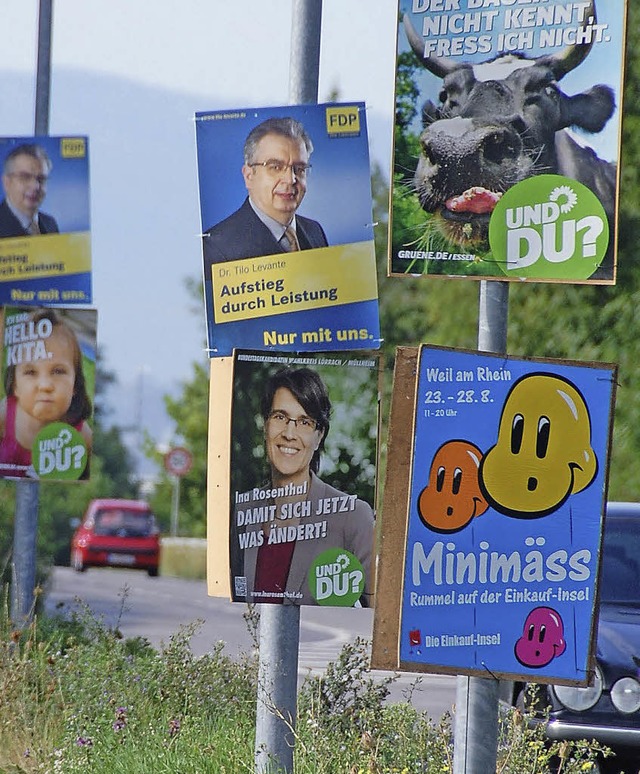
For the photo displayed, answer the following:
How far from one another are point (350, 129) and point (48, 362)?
4.77 meters

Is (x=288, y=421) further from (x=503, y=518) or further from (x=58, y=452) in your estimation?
(x=58, y=452)

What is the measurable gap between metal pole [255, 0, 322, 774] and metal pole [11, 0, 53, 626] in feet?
14.8

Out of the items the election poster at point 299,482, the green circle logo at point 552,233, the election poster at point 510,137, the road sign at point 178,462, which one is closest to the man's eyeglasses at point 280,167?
the election poster at point 299,482

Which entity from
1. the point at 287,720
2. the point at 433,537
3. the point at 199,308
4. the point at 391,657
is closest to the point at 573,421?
the point at 433,537

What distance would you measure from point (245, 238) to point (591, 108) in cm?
175

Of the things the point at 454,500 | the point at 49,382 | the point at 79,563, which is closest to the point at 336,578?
the point at 454,500

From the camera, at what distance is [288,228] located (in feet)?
20.5

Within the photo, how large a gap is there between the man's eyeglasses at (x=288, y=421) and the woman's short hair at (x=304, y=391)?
0.06ft

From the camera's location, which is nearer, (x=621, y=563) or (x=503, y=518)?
(x=503, y=518)

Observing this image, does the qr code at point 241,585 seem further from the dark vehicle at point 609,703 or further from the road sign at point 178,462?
the road sign at point 178,462

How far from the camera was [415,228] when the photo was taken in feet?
16.3

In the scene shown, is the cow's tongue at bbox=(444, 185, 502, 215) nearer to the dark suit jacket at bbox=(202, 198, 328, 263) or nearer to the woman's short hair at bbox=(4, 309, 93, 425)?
the dark suit jacket at bbox=(202, 198, 328, 263)

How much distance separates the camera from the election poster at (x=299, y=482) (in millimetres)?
5809

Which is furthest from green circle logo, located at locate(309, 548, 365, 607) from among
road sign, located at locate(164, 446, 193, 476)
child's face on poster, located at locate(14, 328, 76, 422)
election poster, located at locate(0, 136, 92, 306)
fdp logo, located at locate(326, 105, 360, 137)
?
road sign, located at locate(164, 446, 193, 476)
